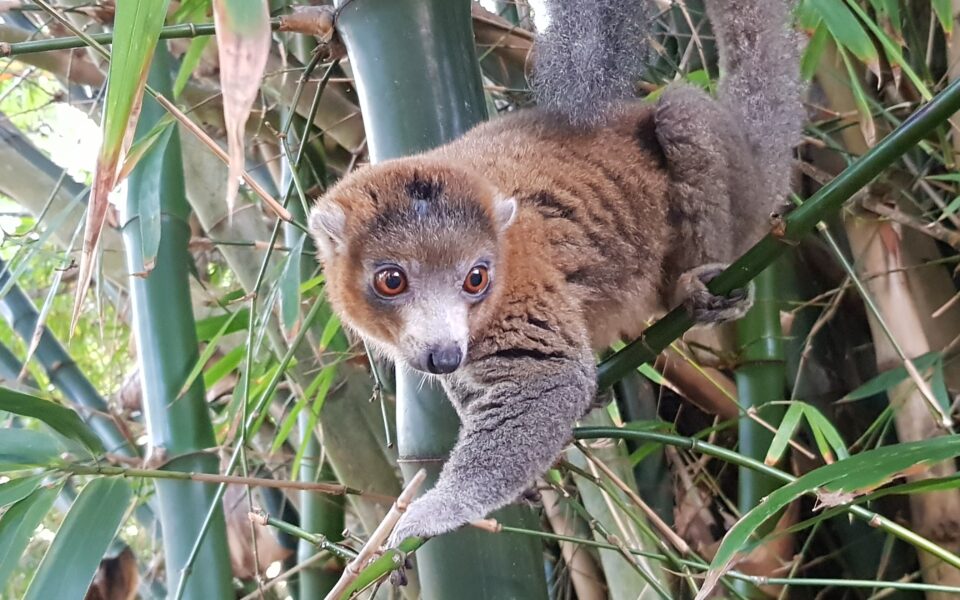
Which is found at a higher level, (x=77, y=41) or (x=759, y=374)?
(x=77, y=41)

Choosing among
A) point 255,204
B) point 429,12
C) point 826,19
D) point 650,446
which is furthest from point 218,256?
point 826,19

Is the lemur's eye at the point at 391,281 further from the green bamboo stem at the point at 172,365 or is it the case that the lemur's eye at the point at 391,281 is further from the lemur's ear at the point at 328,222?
the green bamboo stem at the point at 172,365

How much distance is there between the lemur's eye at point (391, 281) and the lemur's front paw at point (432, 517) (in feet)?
1.79

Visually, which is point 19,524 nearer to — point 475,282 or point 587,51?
point 475,282

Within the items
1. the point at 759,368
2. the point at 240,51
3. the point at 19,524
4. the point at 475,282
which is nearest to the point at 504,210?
the point at 475,282

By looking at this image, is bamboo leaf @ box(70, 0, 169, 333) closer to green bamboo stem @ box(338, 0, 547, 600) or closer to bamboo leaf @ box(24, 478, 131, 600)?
bamboo leaf @ box(24, 478, 131, 600)

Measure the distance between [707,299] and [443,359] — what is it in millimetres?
677

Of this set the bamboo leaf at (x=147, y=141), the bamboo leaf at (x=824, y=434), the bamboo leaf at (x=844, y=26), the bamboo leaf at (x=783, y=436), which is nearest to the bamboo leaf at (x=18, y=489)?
the bamboo leaf at (x=147, y=141)

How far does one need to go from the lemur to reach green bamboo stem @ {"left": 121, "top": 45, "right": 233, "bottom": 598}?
36cm

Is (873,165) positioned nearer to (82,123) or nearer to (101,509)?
(101,509)

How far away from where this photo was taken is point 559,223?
2188mm

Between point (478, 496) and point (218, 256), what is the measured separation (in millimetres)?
2650

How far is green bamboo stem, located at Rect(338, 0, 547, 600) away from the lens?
5.70 feet

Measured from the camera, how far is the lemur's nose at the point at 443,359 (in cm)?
184
